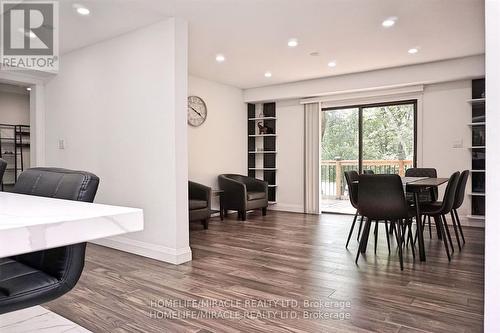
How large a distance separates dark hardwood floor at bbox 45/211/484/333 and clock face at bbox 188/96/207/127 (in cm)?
259

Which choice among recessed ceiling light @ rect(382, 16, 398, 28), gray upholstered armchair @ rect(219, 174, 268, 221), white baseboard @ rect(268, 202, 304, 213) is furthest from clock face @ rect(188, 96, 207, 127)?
recessed ceiling light @ rect(382, 16, 398, 28)

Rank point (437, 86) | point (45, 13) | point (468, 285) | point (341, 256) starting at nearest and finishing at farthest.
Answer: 1. point (468, 285)
2. point (45, 13)
3. point (341, 256)
4. point (437, 86)

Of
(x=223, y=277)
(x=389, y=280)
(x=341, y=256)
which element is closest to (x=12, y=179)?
(x=223, y=277)

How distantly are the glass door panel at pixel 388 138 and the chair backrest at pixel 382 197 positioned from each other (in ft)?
9.52

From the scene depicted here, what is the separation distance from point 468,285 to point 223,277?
201 centimetres

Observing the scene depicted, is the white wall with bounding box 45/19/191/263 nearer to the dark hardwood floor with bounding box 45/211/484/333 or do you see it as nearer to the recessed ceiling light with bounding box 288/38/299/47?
the dark hardwood floor with bounding box 45/211/484/333

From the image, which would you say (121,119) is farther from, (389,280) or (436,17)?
(436,17)

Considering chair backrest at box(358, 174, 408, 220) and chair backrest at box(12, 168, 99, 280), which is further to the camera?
chair backrest at box(358, 174, 408, 220)

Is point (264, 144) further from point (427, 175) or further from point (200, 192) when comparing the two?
point (427, 175)

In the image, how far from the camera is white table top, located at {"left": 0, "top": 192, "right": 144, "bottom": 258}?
632mm

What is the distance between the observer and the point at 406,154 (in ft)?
19.5

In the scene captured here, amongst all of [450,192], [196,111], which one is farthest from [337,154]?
[450,192]

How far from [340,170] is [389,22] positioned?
12.0ft

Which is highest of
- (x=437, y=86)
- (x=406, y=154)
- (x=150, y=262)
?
(x=437, y=86)
